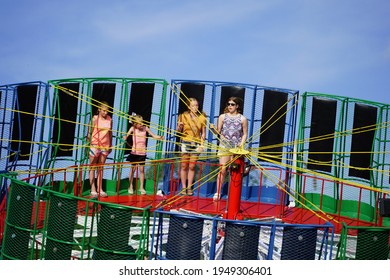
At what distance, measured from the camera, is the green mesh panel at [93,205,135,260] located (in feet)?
26.7

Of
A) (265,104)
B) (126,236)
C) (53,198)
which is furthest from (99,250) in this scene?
(265,104)

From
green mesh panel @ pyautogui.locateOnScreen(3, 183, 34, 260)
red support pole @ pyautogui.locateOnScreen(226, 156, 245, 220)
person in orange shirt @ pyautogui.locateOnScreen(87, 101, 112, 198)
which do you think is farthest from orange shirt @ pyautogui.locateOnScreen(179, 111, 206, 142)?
green mesh panel @ pyautogui.locateOnScreen(3, 183, 34, 260)

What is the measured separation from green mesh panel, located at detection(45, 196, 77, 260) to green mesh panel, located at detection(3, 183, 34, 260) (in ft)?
1.96

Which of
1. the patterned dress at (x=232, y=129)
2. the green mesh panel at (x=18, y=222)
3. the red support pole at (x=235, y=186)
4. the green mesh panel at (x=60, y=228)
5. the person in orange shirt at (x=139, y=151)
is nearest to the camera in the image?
the green mesh panel at (x=60, y=228)

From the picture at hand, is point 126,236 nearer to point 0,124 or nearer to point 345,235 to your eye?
point 345,235

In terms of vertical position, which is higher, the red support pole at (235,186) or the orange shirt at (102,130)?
the orange shirt at (102,130)

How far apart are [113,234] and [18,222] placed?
1.91m

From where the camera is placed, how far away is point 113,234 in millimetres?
8211

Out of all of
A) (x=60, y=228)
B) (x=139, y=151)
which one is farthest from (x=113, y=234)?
(x=139, y=151)

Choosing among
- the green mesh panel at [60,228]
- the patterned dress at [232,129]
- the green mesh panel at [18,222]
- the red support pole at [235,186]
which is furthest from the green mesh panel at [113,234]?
the patterned dress at [232,129]

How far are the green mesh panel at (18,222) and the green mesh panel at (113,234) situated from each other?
1.52m

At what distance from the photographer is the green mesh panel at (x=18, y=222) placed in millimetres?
9055

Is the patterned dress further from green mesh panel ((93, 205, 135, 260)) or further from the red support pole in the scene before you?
green mesh panel ((93, 205, 135, 260))

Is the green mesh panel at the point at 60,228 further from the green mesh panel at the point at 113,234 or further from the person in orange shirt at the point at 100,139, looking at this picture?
the person in orange shirt at the point at 100,139
